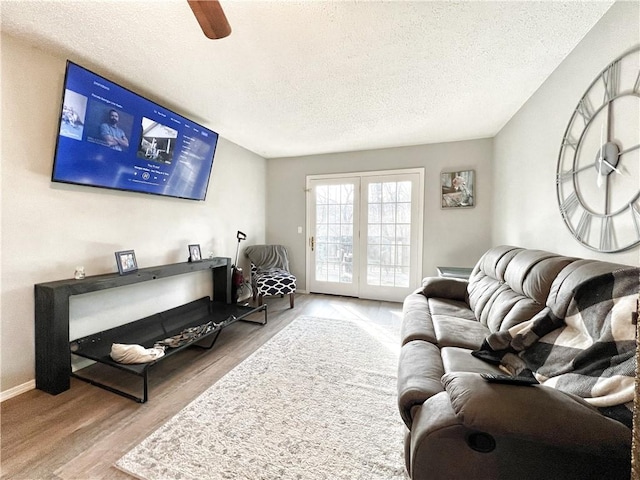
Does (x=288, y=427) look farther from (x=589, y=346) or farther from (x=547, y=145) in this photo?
(x=547, y=145)

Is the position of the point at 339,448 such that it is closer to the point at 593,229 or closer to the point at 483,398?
the point at 483,398

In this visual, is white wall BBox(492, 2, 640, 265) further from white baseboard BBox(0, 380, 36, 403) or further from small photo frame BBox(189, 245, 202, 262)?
white baseboard BBox(0, 380, 36, 403)

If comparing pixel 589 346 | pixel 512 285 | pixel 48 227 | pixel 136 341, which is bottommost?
pixel 136 341

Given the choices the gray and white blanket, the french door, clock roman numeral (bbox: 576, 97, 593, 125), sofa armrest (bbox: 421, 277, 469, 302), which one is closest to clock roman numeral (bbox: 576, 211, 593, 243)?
clock roman numeral (bbox: 576, 97, 593, 125)

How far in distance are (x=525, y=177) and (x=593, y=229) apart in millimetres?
1121

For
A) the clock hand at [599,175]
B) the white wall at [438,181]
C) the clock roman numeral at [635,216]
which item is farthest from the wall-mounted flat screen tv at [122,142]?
the clock roman numeral at [635,216]

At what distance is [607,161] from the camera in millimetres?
1397

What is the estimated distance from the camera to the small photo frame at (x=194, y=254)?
9.82 feet

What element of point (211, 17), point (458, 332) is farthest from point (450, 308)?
point (211, 17)

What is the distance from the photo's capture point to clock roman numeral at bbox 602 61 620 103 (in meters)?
1.37

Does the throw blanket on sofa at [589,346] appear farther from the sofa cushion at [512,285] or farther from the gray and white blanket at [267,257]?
the gray and white blanket at [267,257]

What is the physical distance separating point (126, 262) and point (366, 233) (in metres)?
3.10

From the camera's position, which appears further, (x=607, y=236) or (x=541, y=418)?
(x=607, y=236)

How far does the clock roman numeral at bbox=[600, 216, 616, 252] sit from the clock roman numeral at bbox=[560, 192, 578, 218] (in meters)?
0.30
